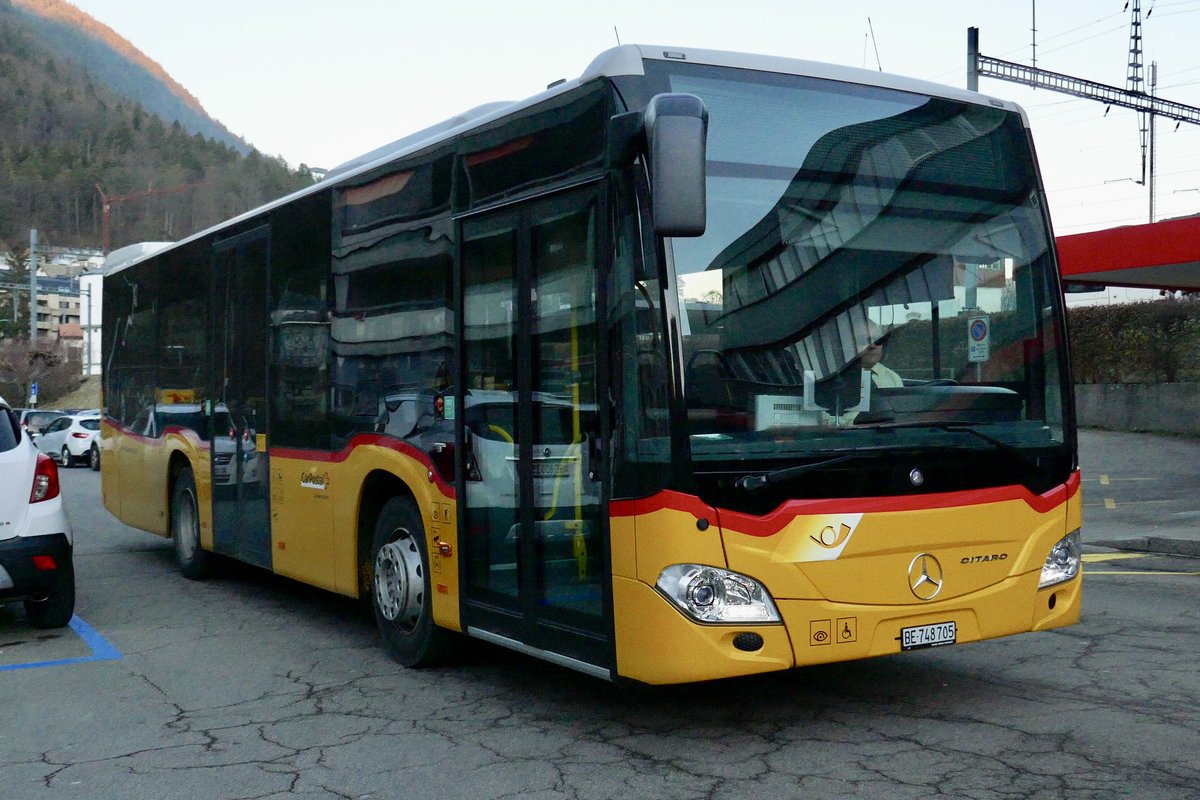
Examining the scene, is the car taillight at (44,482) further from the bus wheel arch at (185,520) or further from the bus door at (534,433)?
the bus door at (534,433)

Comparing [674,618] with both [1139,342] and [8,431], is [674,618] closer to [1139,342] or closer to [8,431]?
[8,431]

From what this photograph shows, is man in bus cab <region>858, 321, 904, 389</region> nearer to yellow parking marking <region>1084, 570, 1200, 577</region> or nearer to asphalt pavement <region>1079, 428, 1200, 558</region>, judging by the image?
yellow parking marking <region>1084, 570, 1200, 577</region>

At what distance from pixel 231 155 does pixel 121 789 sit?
486 ft

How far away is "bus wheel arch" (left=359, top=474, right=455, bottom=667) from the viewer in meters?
6.90

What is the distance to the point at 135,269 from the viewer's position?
12414mm

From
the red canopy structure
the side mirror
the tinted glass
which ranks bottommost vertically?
the tinted glass

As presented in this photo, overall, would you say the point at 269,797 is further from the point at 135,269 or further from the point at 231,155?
the point at 231,155

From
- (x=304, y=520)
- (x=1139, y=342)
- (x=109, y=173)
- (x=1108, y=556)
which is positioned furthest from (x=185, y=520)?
(x=109, y=173)

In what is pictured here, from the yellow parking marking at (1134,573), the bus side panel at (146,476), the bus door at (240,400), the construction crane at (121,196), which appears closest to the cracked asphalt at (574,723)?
the bus door at (240,400)

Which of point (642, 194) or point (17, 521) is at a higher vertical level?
point (642, 194)

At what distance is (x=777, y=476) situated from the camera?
513cm

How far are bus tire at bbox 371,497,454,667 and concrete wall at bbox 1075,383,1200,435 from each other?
66.7ft

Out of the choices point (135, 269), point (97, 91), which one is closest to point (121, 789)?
point (135, 269)

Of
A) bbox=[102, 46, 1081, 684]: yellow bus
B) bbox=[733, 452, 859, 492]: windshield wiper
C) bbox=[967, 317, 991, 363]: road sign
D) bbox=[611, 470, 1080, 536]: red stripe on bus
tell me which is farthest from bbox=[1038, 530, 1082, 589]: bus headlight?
bbox=[733, 452, 859, 492]: windshield wiper
